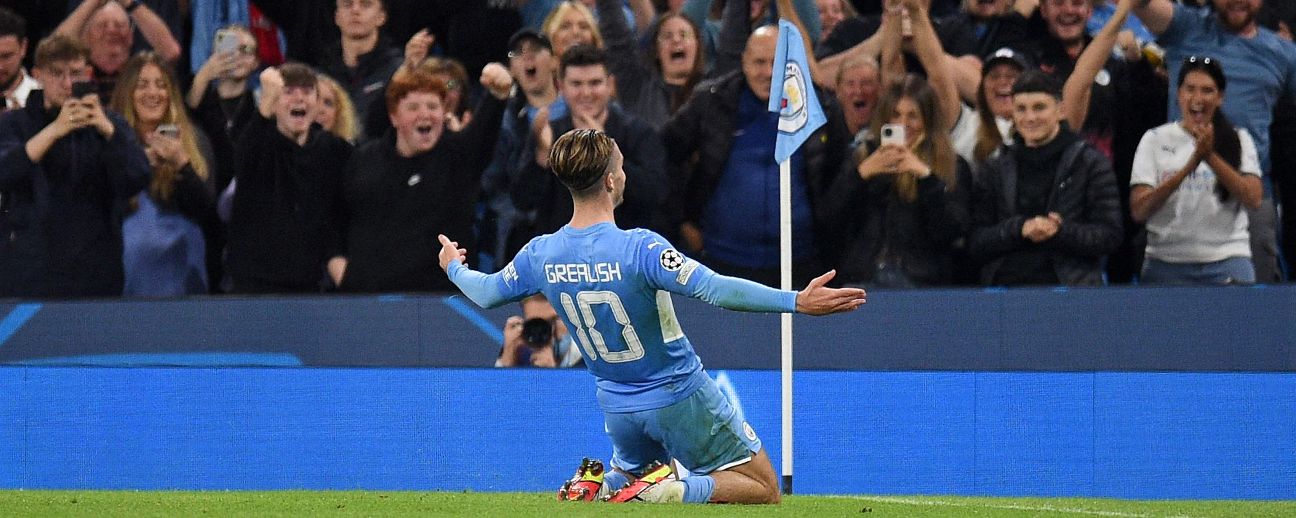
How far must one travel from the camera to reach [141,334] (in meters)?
11.9

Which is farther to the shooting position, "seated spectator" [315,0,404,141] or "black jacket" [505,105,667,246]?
"seated spectator" [315,0,404,141]

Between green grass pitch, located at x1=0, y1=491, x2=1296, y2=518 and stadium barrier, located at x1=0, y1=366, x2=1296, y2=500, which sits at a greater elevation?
green grass pitch, located at x1=0, y1=491, x2=1296, y2=518

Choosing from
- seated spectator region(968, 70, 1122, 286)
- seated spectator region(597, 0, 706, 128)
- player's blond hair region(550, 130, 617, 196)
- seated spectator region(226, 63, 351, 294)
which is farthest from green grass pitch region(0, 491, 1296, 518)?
seated spectator region(226, 63, 351, 294)

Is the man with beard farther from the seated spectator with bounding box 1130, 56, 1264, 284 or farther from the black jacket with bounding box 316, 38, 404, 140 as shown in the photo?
the black jacket with bounding box 316, 38, 404, 140

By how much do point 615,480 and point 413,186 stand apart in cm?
552

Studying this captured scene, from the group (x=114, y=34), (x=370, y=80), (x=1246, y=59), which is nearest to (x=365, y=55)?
(x=370, y=80)

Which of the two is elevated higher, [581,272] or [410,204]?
[581,272]

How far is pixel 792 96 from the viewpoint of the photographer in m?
9.37

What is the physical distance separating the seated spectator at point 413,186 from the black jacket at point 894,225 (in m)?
2.39

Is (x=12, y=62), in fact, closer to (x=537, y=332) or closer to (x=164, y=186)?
(x=164, y=186)

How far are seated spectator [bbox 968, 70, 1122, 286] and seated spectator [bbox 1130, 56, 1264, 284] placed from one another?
0.84 feet

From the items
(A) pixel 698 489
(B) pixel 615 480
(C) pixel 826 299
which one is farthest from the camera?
(B) pixel 615 480

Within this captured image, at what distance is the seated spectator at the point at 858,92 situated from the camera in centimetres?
1018

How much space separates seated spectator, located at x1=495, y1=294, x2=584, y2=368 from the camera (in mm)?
10797
